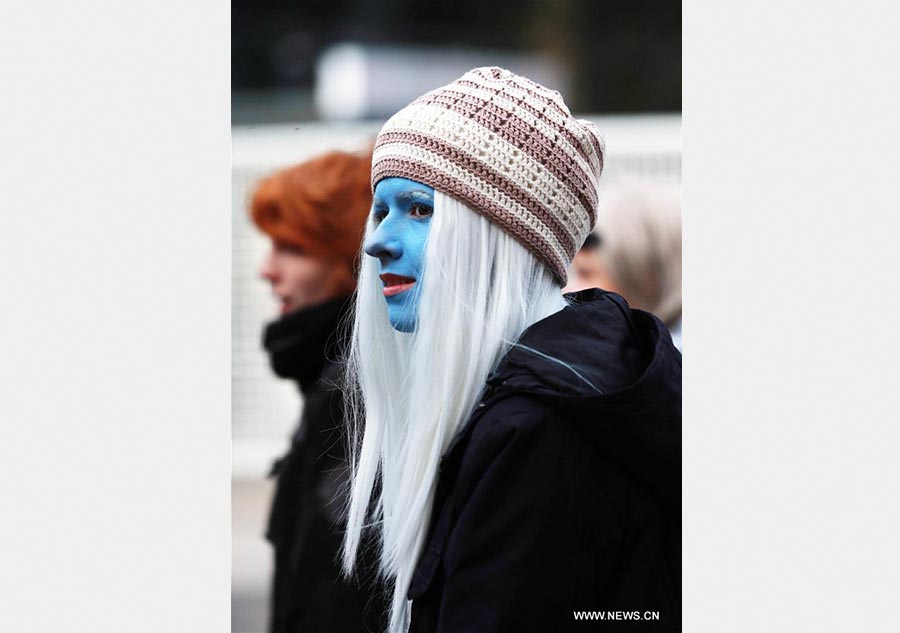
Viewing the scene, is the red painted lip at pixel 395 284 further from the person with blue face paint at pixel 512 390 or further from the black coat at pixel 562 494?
the black coat at pixel 562 494

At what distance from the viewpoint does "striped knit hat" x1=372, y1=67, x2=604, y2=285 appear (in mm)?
2170

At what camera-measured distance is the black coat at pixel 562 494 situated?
1995 millimetres

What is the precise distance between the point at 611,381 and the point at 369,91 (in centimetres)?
574

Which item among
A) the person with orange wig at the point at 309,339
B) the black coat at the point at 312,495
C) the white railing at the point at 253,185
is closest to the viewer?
the black coat at the point at 312,495

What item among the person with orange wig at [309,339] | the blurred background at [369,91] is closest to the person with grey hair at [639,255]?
the blurred background at [369,91]

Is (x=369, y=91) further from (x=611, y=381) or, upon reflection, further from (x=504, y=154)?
(x=611, y=381)

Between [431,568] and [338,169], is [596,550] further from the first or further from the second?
[338,169]

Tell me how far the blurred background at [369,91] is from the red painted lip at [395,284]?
931 mm

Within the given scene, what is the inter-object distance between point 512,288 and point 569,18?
252cm

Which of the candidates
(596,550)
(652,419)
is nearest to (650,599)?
(596,550)

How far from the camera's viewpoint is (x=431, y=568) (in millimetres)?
2096

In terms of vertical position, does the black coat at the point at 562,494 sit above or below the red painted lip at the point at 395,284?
below

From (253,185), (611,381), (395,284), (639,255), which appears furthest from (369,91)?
(611,381)

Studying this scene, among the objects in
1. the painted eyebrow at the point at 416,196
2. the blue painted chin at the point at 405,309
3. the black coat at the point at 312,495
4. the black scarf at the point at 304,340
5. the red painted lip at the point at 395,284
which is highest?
the painted eyebrow at the point at 416,196
